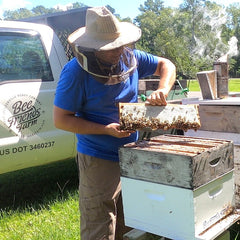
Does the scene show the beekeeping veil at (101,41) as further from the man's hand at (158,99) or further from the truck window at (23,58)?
the truck window at (23,58)

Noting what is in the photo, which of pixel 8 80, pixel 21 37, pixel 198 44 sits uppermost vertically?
pixel 21 37

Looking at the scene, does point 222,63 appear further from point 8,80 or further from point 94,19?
point 8,80

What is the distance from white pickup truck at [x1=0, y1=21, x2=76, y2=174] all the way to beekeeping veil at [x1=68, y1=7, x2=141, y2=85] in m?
1.69

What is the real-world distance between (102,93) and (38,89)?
1828mm

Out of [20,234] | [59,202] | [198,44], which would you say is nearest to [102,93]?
[20,234]

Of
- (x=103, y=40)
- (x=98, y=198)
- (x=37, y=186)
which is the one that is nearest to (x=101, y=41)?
(x=103, y=40)

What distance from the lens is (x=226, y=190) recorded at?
192cm

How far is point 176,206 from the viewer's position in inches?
67.8

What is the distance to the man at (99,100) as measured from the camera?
6.33ft

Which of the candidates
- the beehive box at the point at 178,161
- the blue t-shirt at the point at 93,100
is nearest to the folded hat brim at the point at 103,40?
the blue t-shirt at the point at 93,100

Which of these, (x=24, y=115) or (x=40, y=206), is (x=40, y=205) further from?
(x=24, y=115)

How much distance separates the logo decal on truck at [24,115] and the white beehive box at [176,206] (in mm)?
1904

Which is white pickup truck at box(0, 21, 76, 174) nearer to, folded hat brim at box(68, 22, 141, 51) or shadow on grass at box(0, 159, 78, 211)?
shadow on grass at box(0, 159, 78, 211)

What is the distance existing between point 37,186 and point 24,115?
1337 mm
